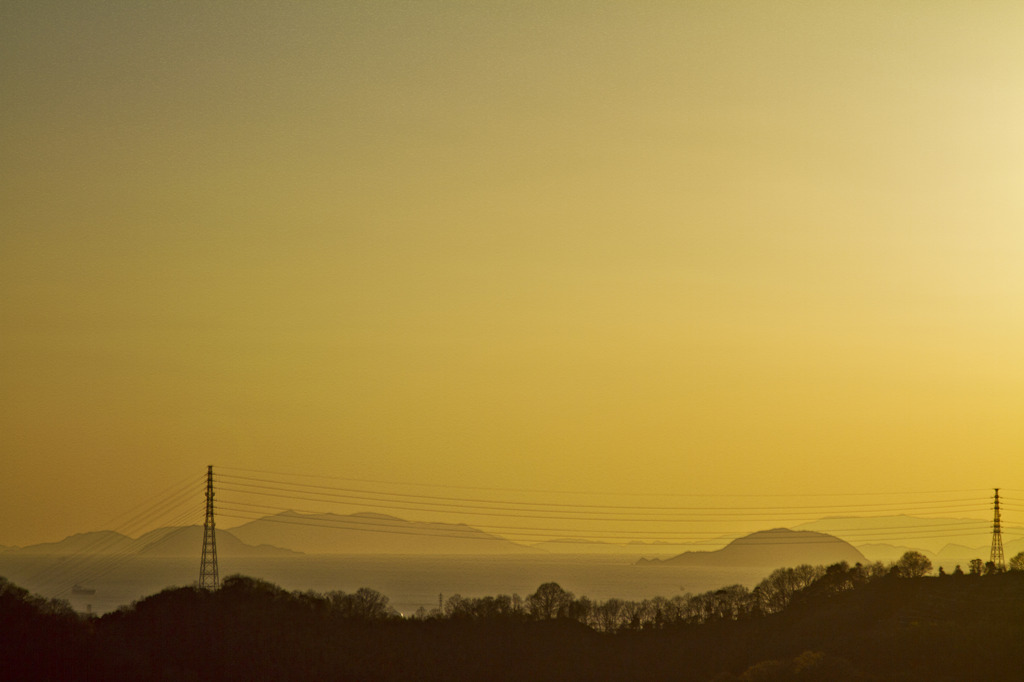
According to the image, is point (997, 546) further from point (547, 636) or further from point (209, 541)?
point (209, 541)

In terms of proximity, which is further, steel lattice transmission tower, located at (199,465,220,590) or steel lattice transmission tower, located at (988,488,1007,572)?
steel lattice transmission tower, located at (988,488,1007,572)

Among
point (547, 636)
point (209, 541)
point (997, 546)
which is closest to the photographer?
point (209, 541)

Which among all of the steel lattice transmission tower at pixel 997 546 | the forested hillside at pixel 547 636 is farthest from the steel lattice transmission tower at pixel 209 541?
the steel lattice transmission tower at pixel 997 546

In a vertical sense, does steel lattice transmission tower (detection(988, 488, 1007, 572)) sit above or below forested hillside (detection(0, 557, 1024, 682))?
above

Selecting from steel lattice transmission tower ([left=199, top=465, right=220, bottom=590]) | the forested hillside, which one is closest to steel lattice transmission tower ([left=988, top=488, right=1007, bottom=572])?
the forested hillside

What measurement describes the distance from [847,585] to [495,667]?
106 feet

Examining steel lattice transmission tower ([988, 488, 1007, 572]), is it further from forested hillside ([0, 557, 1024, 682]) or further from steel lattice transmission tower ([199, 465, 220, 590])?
steel lattice transmission tower ([199, 465, 220, 590])


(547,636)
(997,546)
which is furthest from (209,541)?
(997,546)

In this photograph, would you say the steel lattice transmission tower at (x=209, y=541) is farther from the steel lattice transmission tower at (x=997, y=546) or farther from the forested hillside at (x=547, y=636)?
the steel lattice transmission tower at (x=997, y=546)

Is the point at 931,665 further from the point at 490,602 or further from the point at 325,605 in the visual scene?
the point at 325,605

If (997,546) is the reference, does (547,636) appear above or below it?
below

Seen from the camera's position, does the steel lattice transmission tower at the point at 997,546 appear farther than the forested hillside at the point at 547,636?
Yes

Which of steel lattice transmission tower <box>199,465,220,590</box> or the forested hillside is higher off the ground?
steel lattice transmission tower <box>199,465,220,590</box>

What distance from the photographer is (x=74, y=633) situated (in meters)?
61.4
